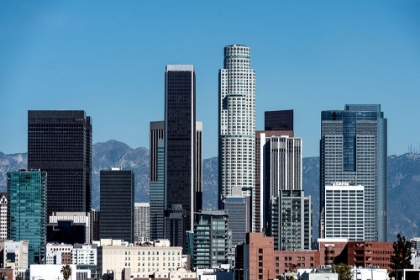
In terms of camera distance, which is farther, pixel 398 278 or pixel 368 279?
pixel 368 279

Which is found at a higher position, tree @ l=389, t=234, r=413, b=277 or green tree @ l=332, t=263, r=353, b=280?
tree @ l=389, t=234, r=413, b=277

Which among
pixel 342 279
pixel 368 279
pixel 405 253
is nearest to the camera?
pixel 342 279

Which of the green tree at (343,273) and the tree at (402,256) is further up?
the tree at (402,256)

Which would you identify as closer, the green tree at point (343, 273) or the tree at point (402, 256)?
the green tree at point (343, 273)

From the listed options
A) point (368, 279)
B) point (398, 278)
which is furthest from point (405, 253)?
point (398, 278)

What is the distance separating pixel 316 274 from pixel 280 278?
32494 mm

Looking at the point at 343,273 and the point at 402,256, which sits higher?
the point at 402,256

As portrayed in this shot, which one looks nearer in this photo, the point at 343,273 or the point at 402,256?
the point at 343,273

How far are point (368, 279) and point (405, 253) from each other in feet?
45.8

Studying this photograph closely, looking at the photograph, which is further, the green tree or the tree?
the tree

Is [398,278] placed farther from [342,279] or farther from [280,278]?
[280,278]

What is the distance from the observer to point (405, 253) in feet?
579

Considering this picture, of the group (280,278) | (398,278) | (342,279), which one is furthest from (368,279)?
(398,278)

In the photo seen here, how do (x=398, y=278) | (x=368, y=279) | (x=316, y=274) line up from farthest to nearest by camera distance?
1. (x=368, y=279)
2. (x=316, y=274)
3. (x=398, y=278)
